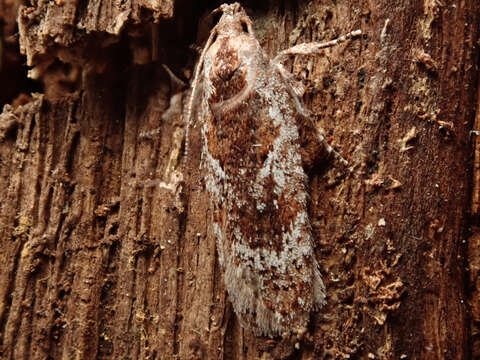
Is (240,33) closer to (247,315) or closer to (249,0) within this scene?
(249,0)

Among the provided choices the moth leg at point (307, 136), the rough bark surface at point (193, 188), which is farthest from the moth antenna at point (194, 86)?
the moth leg at point (307, 136)

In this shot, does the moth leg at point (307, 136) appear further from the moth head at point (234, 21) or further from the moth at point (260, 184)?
the moth head at point (234, 21)

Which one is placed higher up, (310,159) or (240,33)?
(240,33)

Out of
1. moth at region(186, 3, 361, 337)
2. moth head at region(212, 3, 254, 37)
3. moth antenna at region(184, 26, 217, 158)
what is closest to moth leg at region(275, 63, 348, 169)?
moth at region(186, 3, 361, 337)

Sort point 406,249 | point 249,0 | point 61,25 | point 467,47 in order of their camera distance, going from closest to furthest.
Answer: point 406,249 → point 467,47 → point 61,25 → point 249,0

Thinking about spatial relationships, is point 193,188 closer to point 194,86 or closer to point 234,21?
point 194,86

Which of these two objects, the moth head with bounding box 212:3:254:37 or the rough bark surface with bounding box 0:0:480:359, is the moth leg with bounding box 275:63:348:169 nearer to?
the rough bark surface with bounding box 0:0:480:359

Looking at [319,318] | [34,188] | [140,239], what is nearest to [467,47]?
[319,318]
